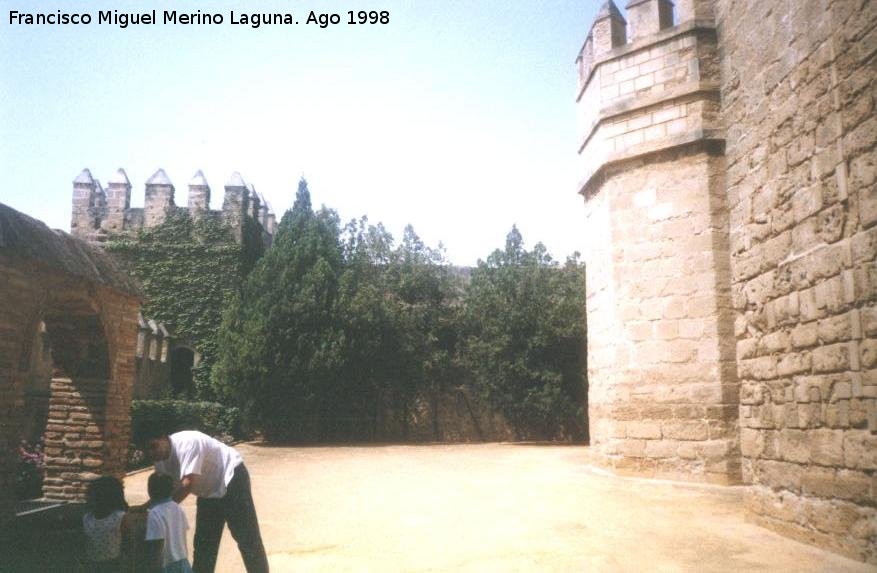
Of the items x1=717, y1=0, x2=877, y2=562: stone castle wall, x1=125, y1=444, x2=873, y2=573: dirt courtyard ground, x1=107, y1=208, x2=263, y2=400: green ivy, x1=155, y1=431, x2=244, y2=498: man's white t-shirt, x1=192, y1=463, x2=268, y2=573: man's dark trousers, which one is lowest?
x1=125, y1=444, x2=873, y2=573: dirt courtyard ground

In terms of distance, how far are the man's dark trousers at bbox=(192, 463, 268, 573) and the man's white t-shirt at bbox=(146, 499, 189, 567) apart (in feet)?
1.47

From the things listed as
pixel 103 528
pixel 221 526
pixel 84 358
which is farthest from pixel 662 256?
pixel 84 358

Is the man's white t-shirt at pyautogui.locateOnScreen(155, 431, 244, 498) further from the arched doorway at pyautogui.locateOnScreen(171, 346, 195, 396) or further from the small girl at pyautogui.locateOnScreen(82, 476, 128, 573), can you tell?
the arched doorway at pyautogui.locateOnScreen(171, 346, 195, 396)

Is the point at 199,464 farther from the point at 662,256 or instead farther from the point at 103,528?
the point at 662,256

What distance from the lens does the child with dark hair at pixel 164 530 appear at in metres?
3.39

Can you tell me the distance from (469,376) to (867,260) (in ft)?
59.2

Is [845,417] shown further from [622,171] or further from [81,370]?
[81,370]

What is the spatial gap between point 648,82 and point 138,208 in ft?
69.3

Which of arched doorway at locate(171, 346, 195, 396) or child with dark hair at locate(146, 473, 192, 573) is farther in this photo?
arched doorway at locate(171, 346, 195, 396)

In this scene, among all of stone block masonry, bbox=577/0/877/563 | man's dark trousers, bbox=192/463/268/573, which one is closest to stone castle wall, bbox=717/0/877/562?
stone block masonry, bbox=577/0/877/563

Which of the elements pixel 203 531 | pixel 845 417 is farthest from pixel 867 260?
pixel 203 531

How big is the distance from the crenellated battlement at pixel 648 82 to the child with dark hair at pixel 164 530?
6768 millimetres

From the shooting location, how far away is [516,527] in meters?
5.39

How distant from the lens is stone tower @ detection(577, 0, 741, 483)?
720 cm
